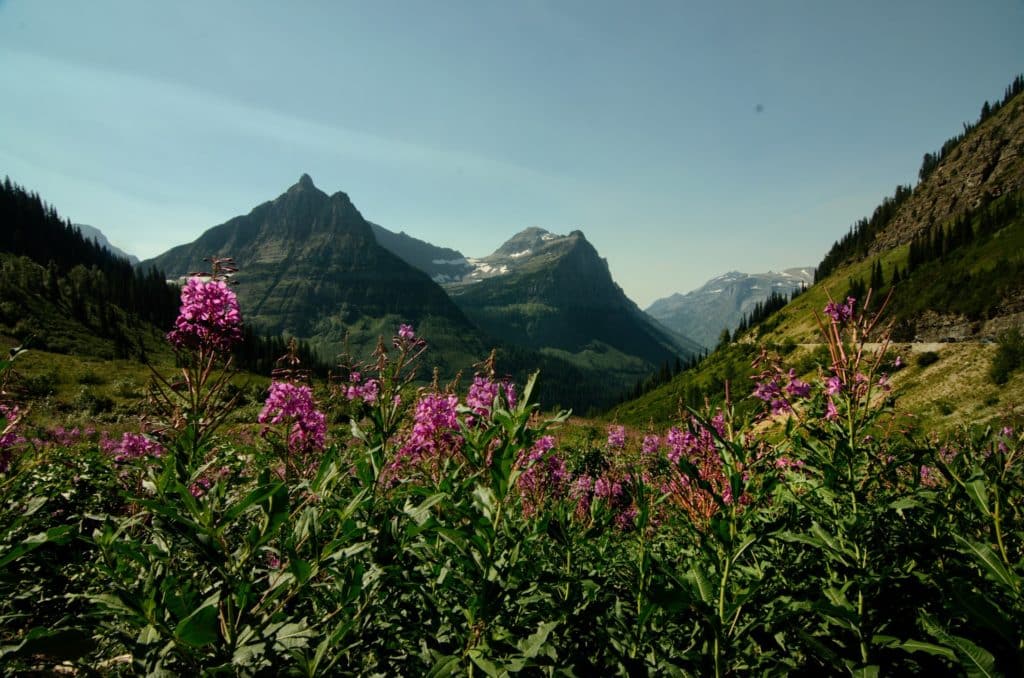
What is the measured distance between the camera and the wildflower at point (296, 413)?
526 cm

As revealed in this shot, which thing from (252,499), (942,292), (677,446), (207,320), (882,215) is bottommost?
(677,446)

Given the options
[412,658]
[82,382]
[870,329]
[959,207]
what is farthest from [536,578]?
[959,207]

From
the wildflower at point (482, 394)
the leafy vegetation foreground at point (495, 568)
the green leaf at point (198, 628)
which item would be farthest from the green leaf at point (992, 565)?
the wildflower at point (482, 394)

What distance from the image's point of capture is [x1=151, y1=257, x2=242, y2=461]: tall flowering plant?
3494 mm

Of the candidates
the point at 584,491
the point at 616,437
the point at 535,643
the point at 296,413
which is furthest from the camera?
the point at 616,437

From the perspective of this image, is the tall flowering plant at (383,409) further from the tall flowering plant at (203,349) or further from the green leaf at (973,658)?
the green leaf at (973,658)

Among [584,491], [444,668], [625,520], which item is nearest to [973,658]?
[444,668]

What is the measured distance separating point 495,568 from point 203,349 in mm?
3191

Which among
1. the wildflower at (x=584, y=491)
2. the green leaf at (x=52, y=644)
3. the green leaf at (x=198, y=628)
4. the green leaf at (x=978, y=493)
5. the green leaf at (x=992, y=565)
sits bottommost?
the wildflower at (x=584, y=491)

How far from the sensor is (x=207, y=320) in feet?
12.9

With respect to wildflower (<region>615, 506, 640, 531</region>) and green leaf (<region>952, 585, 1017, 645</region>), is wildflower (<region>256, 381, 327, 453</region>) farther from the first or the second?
wildflower (<region>615, 506, 640, 531</region>)

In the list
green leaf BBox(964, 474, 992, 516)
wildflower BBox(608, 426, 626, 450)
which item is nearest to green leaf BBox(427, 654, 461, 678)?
green leaf BBox(964, 474, 992, 516)

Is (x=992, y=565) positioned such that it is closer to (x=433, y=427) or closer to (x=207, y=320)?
(x=433, y=427)

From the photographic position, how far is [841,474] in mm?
3262
